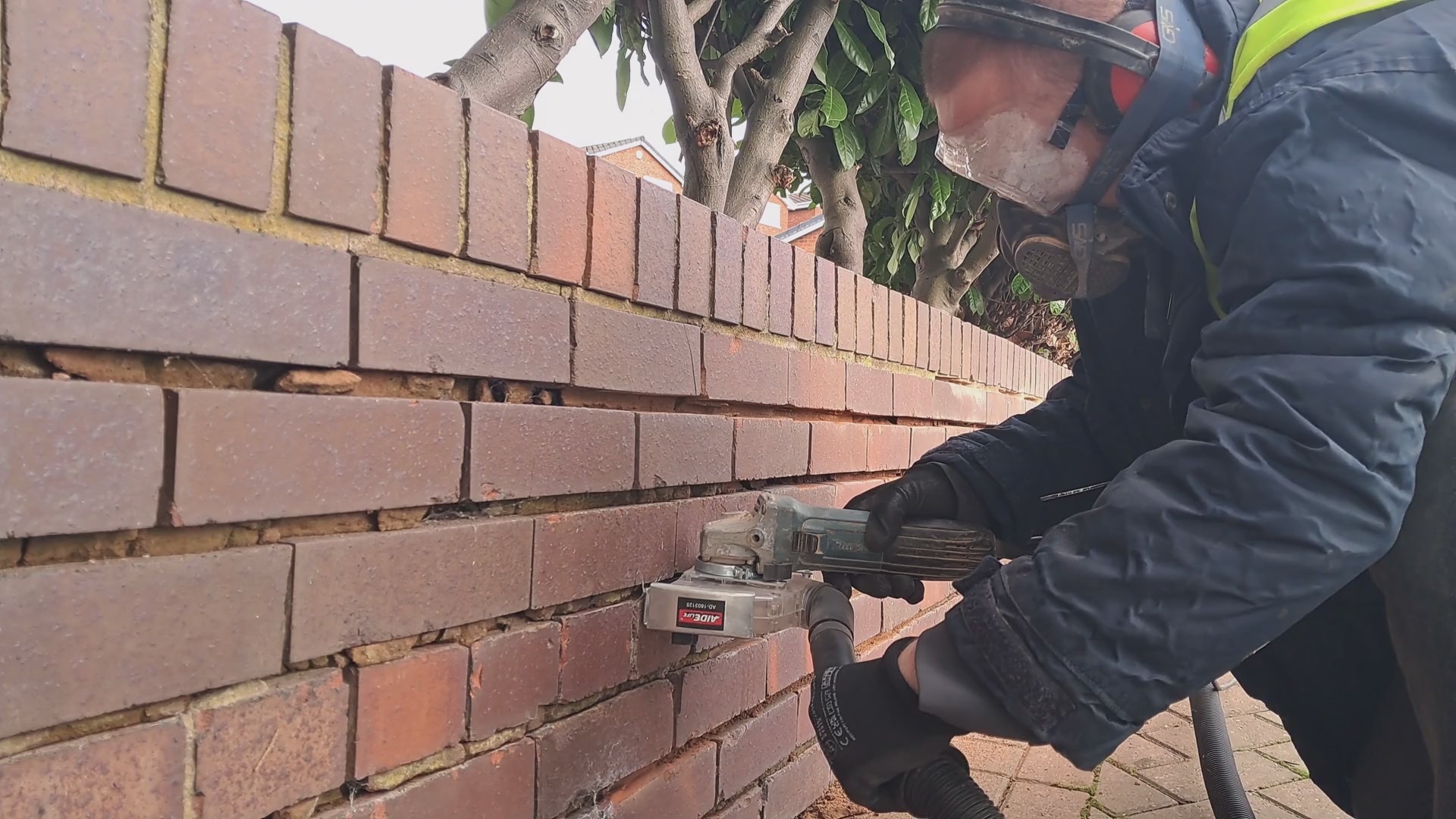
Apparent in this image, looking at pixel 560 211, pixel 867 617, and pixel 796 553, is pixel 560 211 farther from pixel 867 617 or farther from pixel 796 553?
pixel 867 617

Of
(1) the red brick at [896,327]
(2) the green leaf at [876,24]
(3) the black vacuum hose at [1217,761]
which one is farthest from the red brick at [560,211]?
(3) the black vacuum hose at [1217,761]

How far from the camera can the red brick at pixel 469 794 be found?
1328mm

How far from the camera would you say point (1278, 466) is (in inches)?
43.2

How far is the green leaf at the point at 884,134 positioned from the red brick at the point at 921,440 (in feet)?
4.21

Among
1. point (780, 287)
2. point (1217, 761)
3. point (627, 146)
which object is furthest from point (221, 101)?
point (627, 146)

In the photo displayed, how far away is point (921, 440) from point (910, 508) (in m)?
1.65

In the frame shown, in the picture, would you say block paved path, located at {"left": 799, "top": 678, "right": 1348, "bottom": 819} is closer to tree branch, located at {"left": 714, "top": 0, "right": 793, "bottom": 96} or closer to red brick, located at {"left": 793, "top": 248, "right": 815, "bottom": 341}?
red brick, located at {"left": 793, "top": 248, "right": 815, "bottom": 341}

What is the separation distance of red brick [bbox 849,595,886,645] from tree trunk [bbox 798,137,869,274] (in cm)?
169

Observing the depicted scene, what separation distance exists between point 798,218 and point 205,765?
75.1 feet

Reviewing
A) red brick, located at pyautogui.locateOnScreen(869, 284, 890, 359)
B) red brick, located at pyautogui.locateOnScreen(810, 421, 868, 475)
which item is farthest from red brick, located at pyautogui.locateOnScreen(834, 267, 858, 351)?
red brick, located at pyautogui.locateOnScreen(810, 421, 868, 475)

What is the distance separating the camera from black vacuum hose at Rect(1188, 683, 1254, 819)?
2.66m

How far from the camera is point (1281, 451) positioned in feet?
3.59

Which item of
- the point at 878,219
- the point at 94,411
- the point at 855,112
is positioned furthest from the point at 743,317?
the point at 878,219

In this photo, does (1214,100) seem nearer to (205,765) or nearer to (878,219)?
(205,765)
